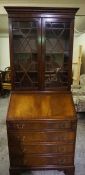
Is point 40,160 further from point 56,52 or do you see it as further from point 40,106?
point 56,52

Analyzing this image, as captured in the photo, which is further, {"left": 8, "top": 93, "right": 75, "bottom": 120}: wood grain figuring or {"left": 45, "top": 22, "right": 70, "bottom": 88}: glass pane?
{"left": 45, "top": 22, "right": 70, "bottom": 88}: glass pane

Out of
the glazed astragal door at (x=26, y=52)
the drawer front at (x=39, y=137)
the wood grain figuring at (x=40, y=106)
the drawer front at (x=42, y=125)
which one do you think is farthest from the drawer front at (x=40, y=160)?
the glazed astragal door at (x=26, y=52)

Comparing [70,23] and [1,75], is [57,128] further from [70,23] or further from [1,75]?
[1,75]

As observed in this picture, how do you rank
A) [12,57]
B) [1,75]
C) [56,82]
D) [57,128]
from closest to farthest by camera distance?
[57,128] → [12,57] → [56,82] → [1,75]

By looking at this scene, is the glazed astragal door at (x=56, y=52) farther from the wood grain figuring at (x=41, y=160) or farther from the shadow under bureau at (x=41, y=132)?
the wood grain figuring at (x=41, y=160)

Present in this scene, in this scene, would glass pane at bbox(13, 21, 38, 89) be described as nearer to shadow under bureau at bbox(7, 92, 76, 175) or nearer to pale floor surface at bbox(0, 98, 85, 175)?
shadow under bureau at bbox(7, 92, 76, 175)

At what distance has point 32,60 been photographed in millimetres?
2189

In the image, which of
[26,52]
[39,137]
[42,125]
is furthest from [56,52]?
[39,137]

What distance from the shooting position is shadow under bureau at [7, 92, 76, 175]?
6.36 feet

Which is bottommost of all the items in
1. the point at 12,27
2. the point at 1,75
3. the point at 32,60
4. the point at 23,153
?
the point at 23,153

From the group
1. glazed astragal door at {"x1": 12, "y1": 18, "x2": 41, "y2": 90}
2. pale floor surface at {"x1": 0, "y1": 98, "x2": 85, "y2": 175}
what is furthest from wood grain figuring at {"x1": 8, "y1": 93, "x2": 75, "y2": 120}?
pale floor surface at {"x1": 0, "y1": 98, "x2": 85, "y2": 175}

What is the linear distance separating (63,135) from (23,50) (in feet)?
3.59

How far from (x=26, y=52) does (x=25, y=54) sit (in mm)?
27

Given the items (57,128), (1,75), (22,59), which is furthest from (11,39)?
(1,75)
